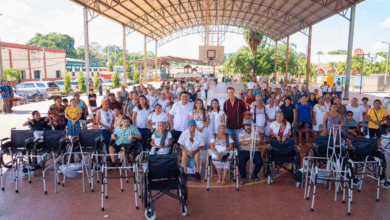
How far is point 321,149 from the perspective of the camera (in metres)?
5.12

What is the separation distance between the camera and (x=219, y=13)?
25.7 m

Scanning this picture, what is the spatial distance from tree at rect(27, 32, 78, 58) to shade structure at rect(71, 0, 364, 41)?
4091 centimetres

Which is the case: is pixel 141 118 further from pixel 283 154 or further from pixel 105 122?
pixel 283 154

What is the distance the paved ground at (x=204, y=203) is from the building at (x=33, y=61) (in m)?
27.8

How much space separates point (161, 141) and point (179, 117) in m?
0.85

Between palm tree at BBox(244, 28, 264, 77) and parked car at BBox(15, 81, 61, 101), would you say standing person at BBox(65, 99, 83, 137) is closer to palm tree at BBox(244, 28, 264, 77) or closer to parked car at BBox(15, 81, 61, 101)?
parked car at BBox(15, 81, 61, 101)

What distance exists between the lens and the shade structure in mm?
16234

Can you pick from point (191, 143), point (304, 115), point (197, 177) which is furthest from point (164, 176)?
point (304, 115)

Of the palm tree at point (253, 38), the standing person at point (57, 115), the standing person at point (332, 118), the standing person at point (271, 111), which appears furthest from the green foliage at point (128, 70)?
the standing person at point (332, 118)

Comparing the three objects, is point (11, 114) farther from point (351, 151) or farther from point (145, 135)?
point (351, 151)

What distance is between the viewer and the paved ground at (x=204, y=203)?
3.85 metres

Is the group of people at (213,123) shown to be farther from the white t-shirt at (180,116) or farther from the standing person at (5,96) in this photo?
the standing person at (5,96)

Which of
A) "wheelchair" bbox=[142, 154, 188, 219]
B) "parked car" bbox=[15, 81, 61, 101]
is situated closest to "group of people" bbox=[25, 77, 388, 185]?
"wheelchair" bbox=[142, 154, 188, 219]

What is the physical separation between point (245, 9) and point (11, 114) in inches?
760
